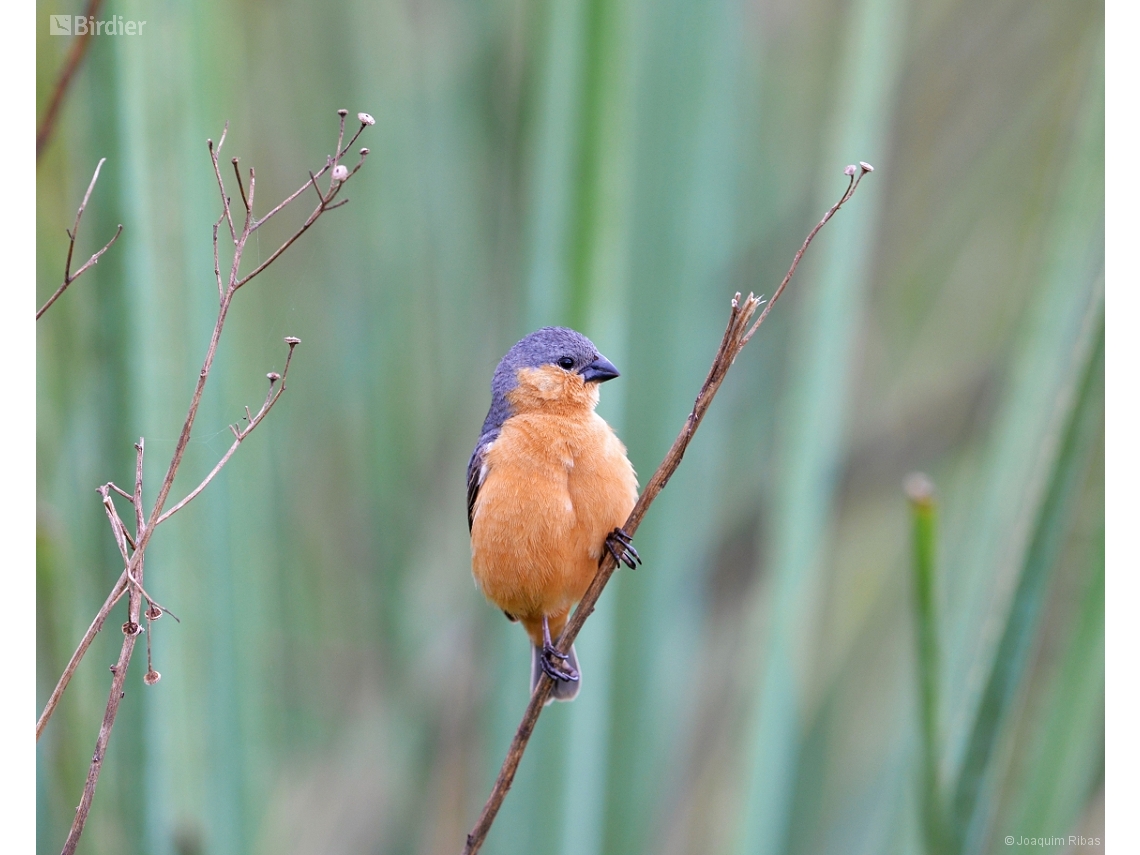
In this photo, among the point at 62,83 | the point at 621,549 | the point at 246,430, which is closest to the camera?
the point at 246,430

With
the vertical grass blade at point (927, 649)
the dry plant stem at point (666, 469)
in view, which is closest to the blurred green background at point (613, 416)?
the vertical grass blade at point (927, 649)

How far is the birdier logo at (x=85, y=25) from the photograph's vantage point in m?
1.48

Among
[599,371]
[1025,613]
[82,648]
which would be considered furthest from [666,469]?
[1025,613]

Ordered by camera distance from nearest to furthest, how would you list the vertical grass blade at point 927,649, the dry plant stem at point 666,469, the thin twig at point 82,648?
the thin twig at point 82,648
the dry plant stem at point 666,469
the vertical grass blade at point 927,649

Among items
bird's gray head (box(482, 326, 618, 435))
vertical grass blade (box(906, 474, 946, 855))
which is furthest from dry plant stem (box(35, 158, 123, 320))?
vertical grass blade (box(906, 474, 946, 855))

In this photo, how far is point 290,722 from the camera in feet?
7.34

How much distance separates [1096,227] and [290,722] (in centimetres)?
198

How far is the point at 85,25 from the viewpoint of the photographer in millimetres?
1484

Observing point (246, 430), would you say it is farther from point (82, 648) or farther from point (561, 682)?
point (561, 682)

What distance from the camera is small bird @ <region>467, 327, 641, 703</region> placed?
160 centimetres

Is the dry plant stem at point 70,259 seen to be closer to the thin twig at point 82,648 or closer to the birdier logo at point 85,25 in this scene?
the birdier logo at point 85,25

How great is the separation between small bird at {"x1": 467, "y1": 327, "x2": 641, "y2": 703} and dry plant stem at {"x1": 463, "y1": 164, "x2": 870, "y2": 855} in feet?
1.18

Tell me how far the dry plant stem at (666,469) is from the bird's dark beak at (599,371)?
288 mm

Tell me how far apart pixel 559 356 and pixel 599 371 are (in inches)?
2.5
